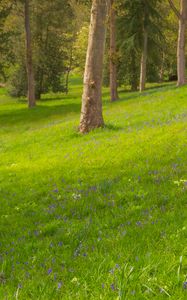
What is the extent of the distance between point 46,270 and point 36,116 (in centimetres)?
2865

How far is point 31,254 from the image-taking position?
5.91 m

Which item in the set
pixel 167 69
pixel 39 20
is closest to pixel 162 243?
pixel 39 20

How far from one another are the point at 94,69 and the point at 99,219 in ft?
37.3

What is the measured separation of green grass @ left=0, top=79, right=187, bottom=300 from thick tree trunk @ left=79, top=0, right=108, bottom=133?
253 centimetres

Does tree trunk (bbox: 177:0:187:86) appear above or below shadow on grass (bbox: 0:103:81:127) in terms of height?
above

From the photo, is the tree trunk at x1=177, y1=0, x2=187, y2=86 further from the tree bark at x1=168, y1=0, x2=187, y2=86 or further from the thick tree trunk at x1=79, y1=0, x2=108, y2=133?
the thick tree trunk at x1=79, y1=0, x2=108, y2=133

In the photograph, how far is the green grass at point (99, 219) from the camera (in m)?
4.56

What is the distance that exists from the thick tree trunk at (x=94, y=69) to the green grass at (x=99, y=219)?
253 cm

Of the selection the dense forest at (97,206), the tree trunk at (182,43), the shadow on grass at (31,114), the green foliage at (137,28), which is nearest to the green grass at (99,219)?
the dense forest at (97,206)

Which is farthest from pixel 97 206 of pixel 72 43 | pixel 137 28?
pixel 72 43

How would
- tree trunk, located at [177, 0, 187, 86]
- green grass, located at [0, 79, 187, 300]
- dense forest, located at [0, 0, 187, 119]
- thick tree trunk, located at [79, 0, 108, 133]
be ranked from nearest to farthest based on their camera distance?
green grass, located at [0, 79, 187, 300] < thick tree trunk, located at [79, 0, 108, 133] < tree trunk, located at [177, 0, 187, 86] < dense forest, located at [0, 0, 187, 119]

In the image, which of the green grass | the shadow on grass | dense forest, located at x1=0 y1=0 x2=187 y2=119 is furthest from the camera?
dense forest, located at x1=0 y1=0 x2=187 y2=119

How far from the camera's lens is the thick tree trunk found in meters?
16.5

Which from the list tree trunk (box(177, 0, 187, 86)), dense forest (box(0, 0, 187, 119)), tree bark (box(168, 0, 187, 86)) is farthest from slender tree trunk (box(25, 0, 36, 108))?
tree trunk (box(177, 0, 187, 86))
